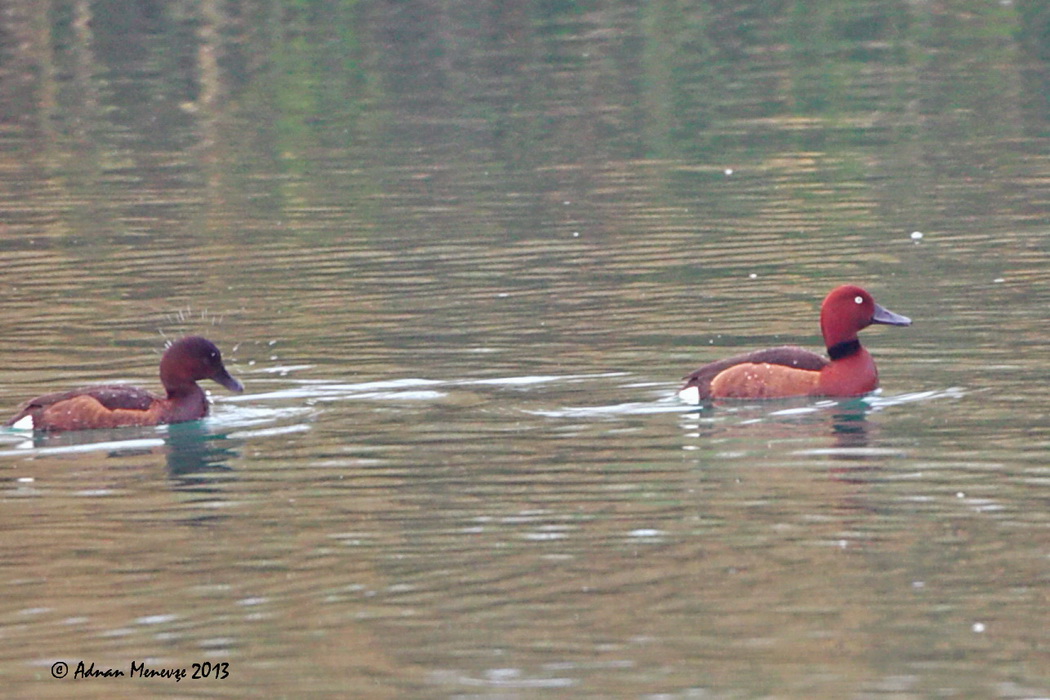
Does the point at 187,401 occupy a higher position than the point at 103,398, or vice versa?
the point at 103,398

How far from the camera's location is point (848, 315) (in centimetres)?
1458

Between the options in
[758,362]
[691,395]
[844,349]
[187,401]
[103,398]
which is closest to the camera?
[103,398]

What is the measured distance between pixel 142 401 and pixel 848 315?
461 cm

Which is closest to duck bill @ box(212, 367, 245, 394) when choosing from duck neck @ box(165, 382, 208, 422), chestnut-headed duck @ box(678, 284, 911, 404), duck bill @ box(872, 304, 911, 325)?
duck neck @ box(165, 382, 208, 422)

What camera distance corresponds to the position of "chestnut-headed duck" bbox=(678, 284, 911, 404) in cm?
1396

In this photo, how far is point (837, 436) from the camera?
13016 mm

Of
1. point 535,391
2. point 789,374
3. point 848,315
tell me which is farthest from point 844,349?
point 535,391

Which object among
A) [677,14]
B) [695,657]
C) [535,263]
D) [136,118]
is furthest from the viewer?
[677,14]

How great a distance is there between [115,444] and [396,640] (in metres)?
4.89

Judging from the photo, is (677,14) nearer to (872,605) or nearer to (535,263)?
(535,263)

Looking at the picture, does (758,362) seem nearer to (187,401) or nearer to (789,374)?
(789,374)

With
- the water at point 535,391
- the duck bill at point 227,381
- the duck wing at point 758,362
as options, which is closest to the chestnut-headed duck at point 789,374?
the duck wing at point 758,362

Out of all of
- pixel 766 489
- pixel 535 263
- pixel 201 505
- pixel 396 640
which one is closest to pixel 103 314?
pixel 535 263

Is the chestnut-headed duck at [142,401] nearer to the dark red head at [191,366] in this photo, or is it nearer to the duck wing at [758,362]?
the dark red head at [191,366]
